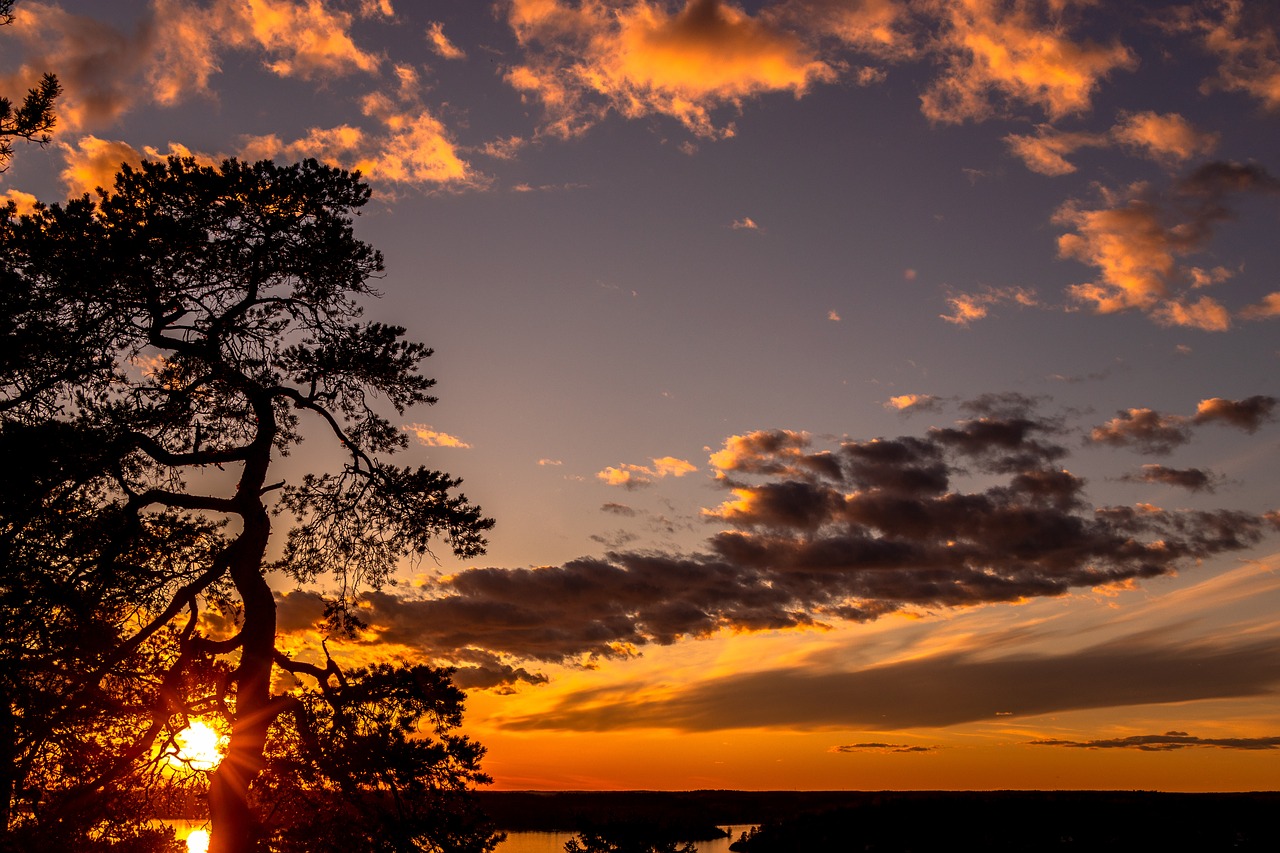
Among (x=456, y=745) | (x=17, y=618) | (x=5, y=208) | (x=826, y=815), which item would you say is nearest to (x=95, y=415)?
(x=17, y=618)

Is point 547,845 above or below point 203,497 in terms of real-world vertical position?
below

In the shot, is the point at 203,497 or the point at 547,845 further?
the point at 547,845

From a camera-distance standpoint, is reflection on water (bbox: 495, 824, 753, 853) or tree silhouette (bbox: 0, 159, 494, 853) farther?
reflection on water (bbox: 495, 824, 753, 853)

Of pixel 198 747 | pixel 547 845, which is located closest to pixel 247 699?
pixel 198 747

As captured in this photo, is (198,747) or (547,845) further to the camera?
(547,845)

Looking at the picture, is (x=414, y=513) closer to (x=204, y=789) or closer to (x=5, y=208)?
(x=204, y=789)

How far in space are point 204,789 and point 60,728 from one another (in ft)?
10.8

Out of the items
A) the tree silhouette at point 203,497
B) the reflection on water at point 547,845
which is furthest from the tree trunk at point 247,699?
the reflection on water at point 547,845

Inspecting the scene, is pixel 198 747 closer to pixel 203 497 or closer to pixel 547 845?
pixel 203 497

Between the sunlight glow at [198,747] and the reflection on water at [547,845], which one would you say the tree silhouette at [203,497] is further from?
the reflection on water at [547,845]

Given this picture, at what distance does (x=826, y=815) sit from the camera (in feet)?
418

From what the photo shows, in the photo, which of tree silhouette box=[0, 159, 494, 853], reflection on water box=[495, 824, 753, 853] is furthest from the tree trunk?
reflection on water box=[495, 824, 753, 853]

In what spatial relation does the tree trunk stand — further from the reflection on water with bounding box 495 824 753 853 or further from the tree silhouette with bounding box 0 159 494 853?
the reflection on water with bounding box 495 824 753 853

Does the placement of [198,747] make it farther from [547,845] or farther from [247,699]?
[547,845]
